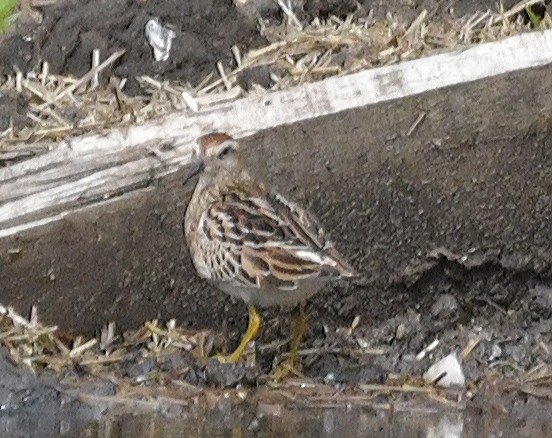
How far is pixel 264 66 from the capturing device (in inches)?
295

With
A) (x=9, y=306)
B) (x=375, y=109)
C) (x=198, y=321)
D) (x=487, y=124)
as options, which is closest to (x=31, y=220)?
(x=9, y=306)

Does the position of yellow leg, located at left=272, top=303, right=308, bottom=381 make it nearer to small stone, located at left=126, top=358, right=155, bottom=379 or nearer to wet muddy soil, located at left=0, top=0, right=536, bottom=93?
small stone, located at left=126, top=358, right=155, bottom=379

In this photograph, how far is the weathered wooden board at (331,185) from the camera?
22.8ft

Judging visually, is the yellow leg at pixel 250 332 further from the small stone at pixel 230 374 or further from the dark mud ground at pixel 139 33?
the dark mud ground at pixel 139 33

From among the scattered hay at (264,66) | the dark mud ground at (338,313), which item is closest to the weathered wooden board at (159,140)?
the scattered hay at (264,66)

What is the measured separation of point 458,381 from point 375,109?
112 cm

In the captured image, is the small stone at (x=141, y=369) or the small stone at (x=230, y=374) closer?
the small stone at (x=230, y=374)

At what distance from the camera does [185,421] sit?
20.2 ft

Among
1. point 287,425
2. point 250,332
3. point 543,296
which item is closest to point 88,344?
point 250,332

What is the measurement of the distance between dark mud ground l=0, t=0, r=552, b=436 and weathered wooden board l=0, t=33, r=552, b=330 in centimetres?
11

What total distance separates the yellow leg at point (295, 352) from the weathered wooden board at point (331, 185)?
0.89 feet

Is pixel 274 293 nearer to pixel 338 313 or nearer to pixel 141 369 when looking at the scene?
pixel 141 369

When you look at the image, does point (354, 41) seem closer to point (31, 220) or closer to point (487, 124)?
point (487, 124)

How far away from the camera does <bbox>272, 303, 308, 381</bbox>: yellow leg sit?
22.3 feet
